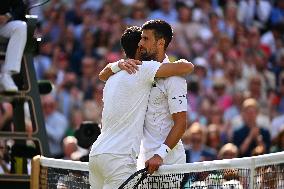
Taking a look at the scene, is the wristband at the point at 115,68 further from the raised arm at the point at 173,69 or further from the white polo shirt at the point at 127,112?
the raised arm at the point at 173,69

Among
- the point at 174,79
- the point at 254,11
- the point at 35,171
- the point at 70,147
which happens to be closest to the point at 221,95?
the point at 254,11

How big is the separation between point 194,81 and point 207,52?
1.38m

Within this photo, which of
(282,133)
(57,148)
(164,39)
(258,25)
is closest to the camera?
(164,39)

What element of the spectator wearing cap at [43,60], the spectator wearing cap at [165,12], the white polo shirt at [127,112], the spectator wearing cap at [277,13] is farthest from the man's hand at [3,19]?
the spectator wearing cap at [277,13]

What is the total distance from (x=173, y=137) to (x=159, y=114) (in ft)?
0.92

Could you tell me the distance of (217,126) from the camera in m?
18.6

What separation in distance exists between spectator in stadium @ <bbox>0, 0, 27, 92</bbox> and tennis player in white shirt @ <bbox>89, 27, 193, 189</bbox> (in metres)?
3.63

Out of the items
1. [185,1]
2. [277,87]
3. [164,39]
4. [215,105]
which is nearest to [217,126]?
[215,105]

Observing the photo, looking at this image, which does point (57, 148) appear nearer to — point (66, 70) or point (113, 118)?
point (66, 70)

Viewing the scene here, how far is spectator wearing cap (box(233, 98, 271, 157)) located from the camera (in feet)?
55.4

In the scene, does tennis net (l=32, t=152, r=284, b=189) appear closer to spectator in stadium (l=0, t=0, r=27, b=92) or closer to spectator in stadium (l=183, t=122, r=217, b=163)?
spectator in stadium (l=0, t=0, r=27, b=92)

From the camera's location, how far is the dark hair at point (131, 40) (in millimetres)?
9727

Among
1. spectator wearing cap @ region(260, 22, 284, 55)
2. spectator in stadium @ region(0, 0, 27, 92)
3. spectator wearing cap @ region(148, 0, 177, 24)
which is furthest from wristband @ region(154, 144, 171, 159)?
spectator wearing cap @ region(260, 22, 284, 55)

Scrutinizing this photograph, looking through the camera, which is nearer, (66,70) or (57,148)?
(57,148)
